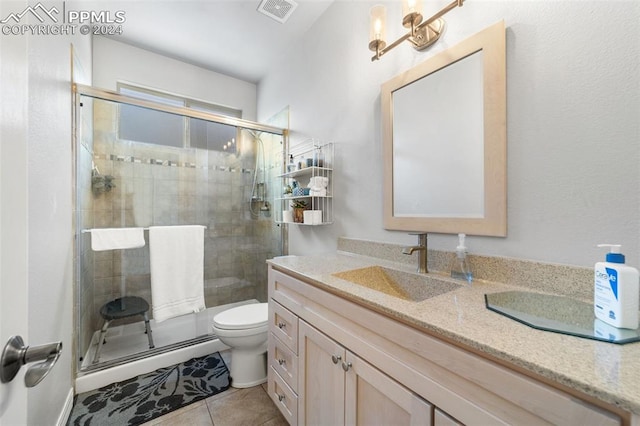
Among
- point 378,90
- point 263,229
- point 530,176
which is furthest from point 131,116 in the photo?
point 530,176

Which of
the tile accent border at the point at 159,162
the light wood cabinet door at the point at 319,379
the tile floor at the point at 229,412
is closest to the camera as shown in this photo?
the light wood cabinet door at the point at 319,379

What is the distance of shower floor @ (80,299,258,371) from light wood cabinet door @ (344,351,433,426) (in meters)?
1.68

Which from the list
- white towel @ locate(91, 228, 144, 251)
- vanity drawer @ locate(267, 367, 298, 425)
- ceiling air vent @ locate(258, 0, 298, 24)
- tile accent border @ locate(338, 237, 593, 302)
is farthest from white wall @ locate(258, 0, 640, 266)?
white towel @ locate(91, 228, 144, 251)

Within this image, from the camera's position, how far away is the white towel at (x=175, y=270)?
1944 millimetres

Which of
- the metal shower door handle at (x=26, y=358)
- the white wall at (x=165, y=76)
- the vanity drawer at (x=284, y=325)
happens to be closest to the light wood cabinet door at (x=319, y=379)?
the vanity drawer at (x=284, y=325)

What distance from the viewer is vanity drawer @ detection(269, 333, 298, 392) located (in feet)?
3.95

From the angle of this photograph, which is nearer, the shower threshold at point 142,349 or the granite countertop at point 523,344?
the granite countertop at point 523,344

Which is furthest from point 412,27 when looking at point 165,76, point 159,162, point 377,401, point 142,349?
point 142,349

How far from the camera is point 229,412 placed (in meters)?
1.45

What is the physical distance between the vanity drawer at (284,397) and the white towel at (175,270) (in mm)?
1024

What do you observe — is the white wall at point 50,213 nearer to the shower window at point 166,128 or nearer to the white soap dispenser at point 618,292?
the shower window at point 166,128

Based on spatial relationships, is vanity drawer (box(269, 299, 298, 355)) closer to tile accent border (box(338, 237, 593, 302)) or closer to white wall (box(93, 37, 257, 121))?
tile accent border (box(338, 237, 593, 302))

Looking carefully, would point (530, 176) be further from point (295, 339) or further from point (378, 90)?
point (295, 339)

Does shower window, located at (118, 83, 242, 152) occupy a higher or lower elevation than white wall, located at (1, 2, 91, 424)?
higher
